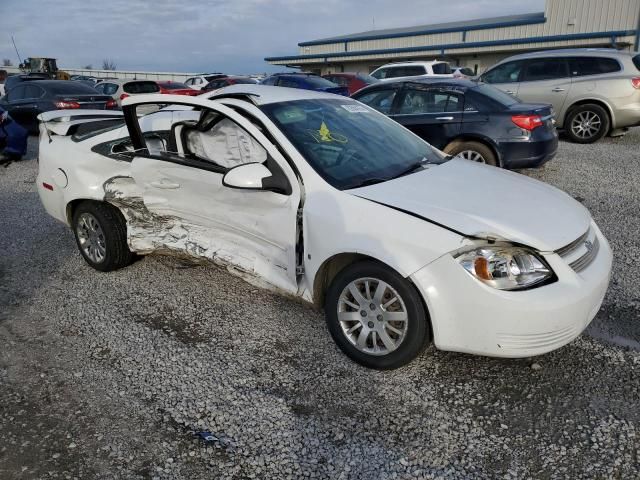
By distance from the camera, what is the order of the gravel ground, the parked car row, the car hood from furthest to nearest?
the parked car row → the car hood → the gravel ground

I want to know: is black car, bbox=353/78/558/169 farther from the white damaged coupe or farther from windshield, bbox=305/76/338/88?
windshield, bbox=305/76/338/88

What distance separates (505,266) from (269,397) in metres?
1.48

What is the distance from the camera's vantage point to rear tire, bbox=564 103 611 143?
388 inches

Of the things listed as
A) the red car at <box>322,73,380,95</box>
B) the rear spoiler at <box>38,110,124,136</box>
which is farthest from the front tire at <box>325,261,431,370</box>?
the red car at <box>322,73,380,95</box>

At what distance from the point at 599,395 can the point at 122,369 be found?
9.18 feet

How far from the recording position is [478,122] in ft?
22.7

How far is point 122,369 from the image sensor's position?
316 cm

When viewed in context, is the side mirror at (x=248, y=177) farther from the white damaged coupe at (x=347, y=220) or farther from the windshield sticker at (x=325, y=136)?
the windshield sticker at (x=325, y=136)

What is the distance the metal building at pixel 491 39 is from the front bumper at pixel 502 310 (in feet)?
94.9

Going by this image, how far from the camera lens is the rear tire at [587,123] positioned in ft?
32.3

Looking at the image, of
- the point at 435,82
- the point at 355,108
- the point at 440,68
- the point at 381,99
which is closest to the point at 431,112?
the point at 435,82

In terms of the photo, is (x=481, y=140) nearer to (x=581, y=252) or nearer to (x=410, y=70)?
(x=581, y=252)

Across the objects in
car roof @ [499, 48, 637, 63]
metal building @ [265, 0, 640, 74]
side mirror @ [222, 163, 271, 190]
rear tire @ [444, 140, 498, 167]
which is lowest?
rear tire @ [444, 140, 498, 167]

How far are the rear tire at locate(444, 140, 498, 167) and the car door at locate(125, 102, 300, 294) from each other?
3.94 meters
